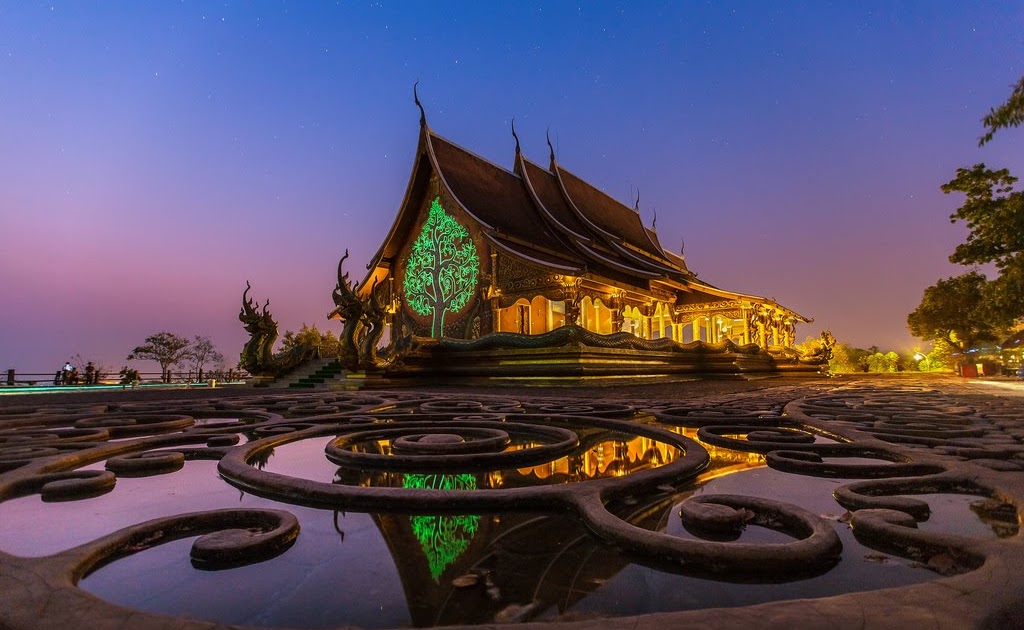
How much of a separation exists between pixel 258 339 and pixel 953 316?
3215cm

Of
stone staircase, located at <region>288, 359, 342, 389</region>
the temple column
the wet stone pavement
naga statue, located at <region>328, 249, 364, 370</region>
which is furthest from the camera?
the temple column

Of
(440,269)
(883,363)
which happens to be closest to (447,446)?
(440,269)

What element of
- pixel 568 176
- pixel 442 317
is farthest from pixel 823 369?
pixel 442 317

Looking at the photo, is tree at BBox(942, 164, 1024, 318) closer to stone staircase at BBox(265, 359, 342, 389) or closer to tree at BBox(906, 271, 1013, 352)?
tree at BBox(906, 271, 1013, 352)

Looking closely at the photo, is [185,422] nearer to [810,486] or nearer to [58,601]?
[58,601]

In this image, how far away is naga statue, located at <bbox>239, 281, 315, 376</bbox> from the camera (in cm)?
969

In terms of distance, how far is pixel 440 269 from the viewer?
49.7ft

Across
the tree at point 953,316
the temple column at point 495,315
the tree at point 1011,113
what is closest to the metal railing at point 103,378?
the temple column at point 495,315

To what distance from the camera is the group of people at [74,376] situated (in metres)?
19.0

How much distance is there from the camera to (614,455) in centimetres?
215

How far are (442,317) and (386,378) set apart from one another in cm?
625

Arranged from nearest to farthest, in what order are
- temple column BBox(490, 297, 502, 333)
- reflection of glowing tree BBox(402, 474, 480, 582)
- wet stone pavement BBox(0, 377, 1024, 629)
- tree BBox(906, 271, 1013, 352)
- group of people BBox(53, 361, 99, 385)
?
wet stone pavement BBox(0, 377, 1024, 629), reflection of glowing tree BBox(402, 474, 480, 582), temple column BBox(490, 297, 502, 333), group of people BBox(53, 361, 99, 385), tree BBox(906, 271, 1013, 352)

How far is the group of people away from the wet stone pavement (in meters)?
22.4

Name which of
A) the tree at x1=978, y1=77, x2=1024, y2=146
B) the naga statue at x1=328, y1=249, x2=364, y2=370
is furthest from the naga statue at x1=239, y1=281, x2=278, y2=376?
the tree at x1=978, y1=77, x2=1024, y2=146
